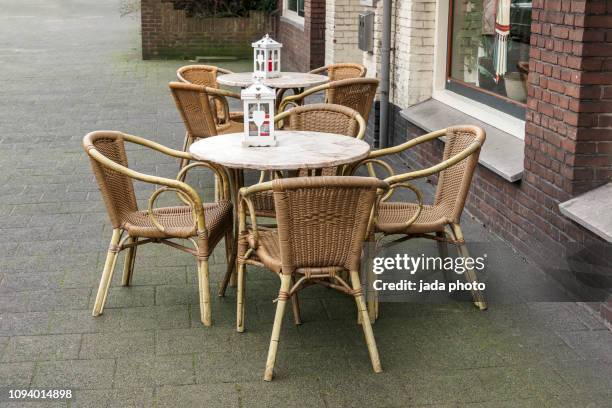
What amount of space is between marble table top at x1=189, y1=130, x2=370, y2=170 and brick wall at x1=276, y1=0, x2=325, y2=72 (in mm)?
7638

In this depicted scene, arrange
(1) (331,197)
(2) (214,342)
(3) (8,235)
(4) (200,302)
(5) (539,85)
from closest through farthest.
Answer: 1. (1) (331,197)
2. (2) (214,342)
3. (4) (200,302)
4. (5) (539,85)
5. (3) (8,235)

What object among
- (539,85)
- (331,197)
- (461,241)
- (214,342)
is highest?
(539,85)

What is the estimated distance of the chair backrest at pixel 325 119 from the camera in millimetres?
5629

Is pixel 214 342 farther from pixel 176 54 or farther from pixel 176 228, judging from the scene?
pixel 176 54

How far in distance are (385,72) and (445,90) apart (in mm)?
785

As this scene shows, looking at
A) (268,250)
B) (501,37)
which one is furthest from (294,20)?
(268,250)

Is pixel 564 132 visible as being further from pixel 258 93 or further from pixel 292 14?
pixel 292 14

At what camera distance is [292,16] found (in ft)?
49.9

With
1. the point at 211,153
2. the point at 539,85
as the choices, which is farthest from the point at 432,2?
the point at 211,153

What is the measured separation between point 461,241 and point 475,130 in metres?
0.58

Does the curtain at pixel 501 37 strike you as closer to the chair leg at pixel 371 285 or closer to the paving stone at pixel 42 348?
the chair leg at pixel 371 285

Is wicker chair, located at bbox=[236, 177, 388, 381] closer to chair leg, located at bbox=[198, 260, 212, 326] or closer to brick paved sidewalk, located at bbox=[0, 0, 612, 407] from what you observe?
brick paved sidewalk, located at bbox=[0, 0, 612, 407]

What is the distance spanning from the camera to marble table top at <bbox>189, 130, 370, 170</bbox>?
4461mm

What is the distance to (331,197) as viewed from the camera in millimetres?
3881
